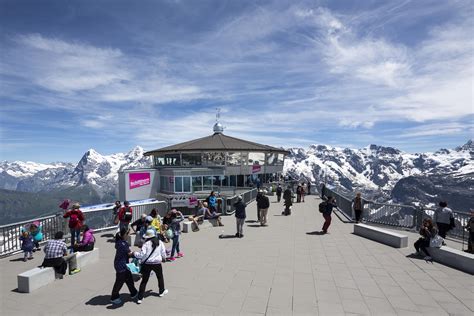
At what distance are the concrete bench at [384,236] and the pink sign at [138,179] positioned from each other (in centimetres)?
2335

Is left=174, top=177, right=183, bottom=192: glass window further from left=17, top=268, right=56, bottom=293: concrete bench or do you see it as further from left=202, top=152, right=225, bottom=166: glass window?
left=17, top=268, right=56, bottom=293: concrete bench

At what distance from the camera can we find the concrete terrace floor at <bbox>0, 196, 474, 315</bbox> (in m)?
7.02

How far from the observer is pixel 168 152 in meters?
42.0

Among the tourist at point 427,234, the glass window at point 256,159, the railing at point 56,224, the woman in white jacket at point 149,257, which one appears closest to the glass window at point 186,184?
the glass window at point 256,159

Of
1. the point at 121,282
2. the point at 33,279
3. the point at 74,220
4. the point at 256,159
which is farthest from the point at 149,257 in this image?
the point at 256,159

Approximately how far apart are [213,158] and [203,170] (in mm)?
4857

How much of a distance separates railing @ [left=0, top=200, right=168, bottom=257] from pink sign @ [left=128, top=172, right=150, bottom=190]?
1346cm

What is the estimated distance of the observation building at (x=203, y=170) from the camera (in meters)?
32.9

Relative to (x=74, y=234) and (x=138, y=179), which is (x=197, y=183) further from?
(x=74, y=234)

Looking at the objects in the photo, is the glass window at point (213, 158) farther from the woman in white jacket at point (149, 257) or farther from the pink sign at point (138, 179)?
the woman in white jacket at point (149, 257)

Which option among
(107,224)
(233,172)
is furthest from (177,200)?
(233,172)

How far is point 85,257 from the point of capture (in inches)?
399

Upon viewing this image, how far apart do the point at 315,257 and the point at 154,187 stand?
26.4 meters

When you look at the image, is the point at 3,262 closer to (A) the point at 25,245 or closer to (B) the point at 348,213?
(A) the point at 25,245
